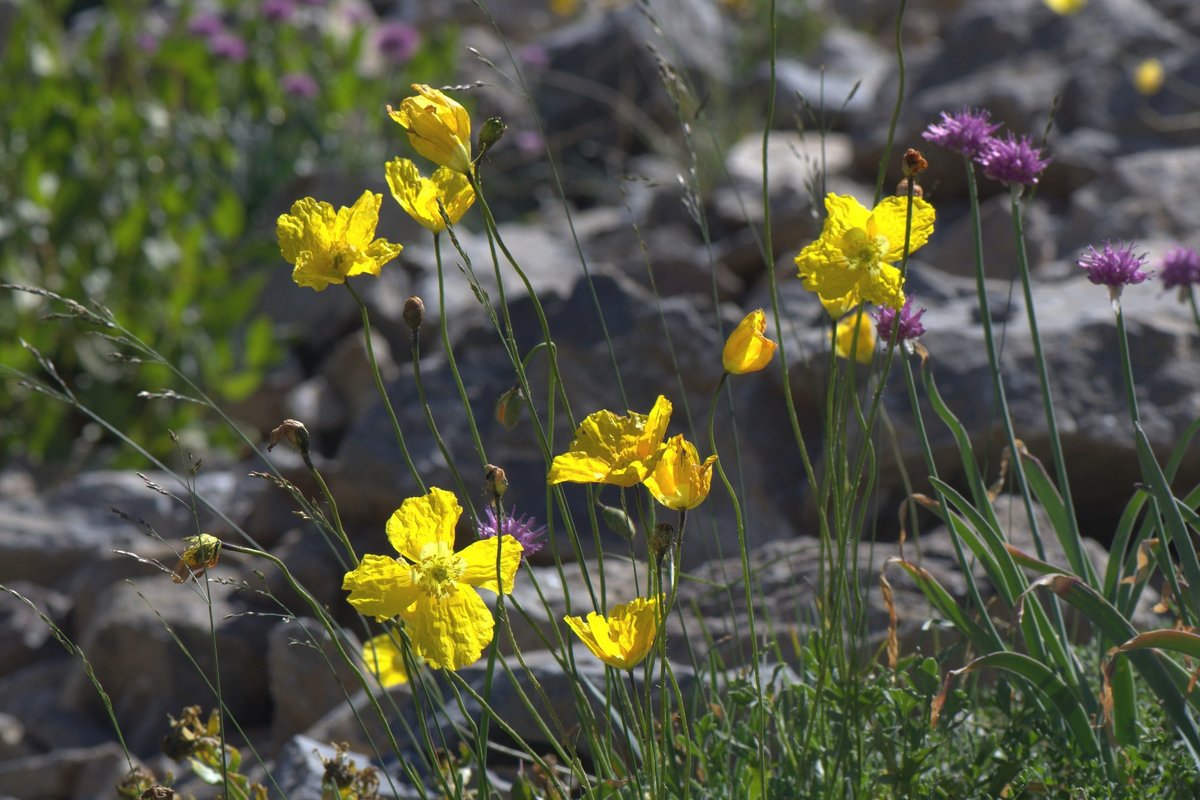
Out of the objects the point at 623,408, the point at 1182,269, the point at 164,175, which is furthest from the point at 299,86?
the point at 1182,269

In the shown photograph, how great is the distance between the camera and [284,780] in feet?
6.45

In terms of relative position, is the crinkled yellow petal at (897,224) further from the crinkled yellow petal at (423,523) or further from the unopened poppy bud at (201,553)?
the unopened poppy bud at (201,553)

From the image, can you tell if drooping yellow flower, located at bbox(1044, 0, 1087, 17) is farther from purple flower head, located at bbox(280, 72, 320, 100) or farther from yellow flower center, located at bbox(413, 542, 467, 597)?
yellow flower center, located at bbox(413, 542, 467, 597)

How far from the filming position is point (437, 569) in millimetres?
1213

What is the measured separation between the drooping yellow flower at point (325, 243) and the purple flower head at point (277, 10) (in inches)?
191

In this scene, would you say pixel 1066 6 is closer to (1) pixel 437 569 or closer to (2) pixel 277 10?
(2) pixel 277 10

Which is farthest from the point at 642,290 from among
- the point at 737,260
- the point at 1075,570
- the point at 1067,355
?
the point at 1075,570

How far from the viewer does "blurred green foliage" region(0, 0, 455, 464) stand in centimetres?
448

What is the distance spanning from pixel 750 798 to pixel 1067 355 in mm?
1657

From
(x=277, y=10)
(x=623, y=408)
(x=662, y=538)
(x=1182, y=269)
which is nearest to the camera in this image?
(x=662, y=538)

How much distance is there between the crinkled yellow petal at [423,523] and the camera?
123 cm

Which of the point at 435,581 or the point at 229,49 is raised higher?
the point at 229,49

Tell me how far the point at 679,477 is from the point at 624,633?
153 millimetres

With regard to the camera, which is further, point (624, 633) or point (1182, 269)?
point (1182, 269)
